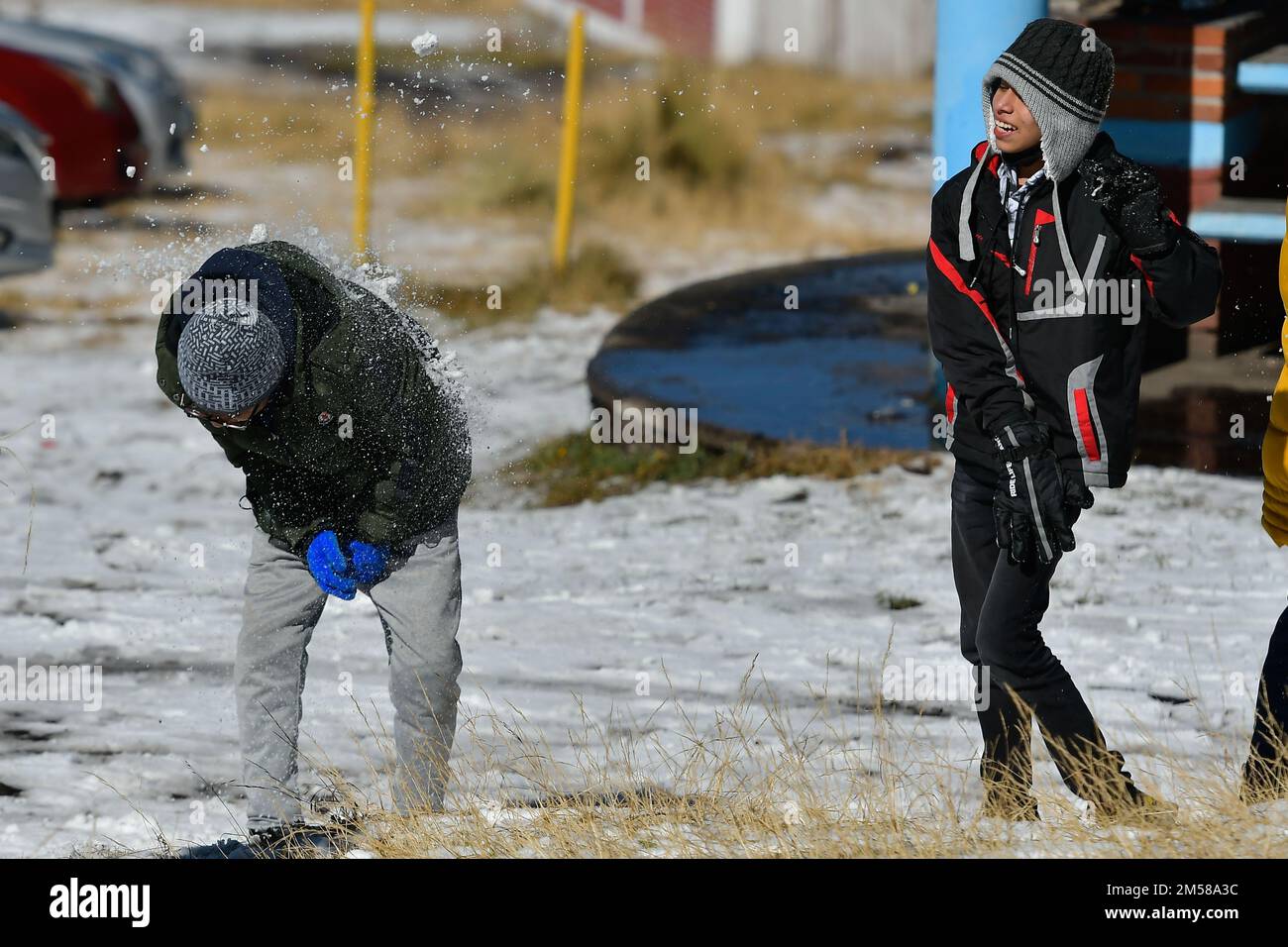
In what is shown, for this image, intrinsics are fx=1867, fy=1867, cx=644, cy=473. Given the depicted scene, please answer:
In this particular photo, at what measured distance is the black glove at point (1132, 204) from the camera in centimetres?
365

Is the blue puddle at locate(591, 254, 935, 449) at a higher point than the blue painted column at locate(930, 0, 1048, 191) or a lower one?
lower

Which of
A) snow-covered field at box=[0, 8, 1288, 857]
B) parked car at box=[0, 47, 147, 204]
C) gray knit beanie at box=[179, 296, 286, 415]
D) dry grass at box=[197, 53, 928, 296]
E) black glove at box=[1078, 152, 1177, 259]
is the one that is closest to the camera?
gray knit beanie at box=[179, 296, 286, 415]

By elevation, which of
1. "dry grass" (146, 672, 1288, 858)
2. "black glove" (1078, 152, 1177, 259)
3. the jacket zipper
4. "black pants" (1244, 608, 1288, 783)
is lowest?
"dry grass" (146, 672, 1288, 858)

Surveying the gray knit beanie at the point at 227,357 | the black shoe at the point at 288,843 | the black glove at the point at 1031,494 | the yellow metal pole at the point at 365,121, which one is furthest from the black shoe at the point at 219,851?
the yellow metal pole at the point at 365,121

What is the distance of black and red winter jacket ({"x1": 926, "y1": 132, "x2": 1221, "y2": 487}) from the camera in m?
3.76

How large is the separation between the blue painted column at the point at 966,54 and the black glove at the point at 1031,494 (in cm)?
338

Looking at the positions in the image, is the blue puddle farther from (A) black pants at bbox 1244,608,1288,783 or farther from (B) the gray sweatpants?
(B) the gray sweatpants

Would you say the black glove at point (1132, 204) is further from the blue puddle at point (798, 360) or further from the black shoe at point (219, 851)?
the blue puddle at point (798, 360)

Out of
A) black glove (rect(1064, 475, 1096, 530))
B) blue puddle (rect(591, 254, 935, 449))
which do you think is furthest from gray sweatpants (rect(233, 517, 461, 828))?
blue puddle (rect(591, 254, 935, 449))

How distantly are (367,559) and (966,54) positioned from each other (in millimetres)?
4009

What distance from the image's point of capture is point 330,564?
397 centimetres

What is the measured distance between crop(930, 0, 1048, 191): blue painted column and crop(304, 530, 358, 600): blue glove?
3.78 metres

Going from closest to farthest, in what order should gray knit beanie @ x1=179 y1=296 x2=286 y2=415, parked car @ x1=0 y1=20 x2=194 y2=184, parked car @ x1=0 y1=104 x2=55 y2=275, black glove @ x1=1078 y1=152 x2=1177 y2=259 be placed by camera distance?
gray knit beanie @ x1=179 y1=296 x2=286 y2=415
black glove @ x1=1078 y1=152 x2=1177 y2=259
parked car @ x1=0 y1=104 x2=55 y2=275
parked car @ x1=0 y1=20 x2=194 y2=184

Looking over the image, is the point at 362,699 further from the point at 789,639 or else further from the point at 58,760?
the point at 789,639
